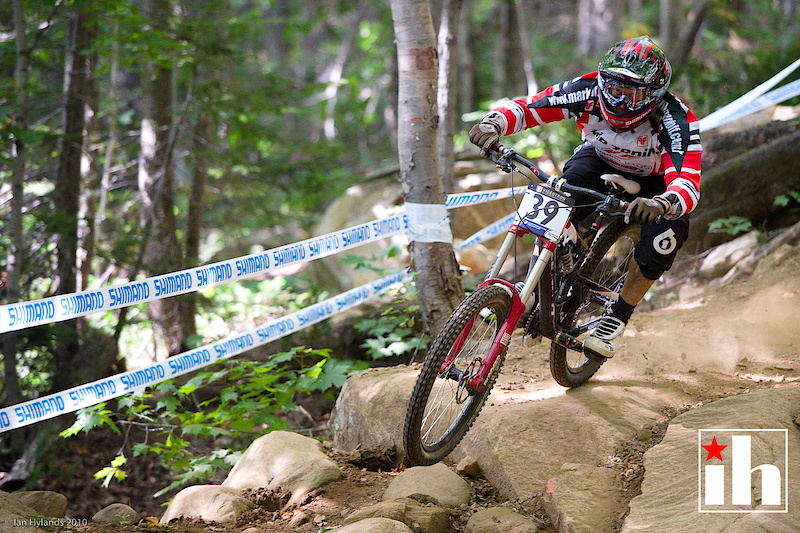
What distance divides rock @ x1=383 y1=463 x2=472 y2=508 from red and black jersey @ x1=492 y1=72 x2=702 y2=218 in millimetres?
1853

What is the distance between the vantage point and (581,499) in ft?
8.91

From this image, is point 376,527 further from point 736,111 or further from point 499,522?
point 736,111

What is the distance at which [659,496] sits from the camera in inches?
104

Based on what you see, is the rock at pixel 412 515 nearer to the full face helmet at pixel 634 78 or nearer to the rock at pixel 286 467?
the rock at pixel 286 467

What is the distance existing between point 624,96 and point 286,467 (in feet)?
9.09

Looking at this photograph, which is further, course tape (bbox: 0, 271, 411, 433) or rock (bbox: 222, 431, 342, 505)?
course tape (bbox: 0, 271, 411, 433)

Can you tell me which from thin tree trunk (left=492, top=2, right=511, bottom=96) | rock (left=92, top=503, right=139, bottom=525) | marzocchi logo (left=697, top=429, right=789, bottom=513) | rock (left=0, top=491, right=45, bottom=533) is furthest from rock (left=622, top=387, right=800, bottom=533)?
thin tree trunk (left=492, top=2, right=511, bottom=96)

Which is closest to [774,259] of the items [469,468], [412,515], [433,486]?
[469,468]

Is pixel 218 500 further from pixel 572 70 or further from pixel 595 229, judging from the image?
pixel 572 70

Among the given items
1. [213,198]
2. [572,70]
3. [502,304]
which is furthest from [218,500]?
[572,70]

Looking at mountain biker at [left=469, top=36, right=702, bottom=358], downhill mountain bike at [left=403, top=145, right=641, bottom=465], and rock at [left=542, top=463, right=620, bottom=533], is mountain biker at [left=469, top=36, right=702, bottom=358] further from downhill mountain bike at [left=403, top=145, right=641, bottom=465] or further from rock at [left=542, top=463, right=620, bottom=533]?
rock at [left=542, top=463, right=620, bottom=533]

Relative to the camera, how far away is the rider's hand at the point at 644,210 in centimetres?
291

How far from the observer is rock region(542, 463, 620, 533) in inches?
102

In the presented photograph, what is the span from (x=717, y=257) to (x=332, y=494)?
5216 mm
